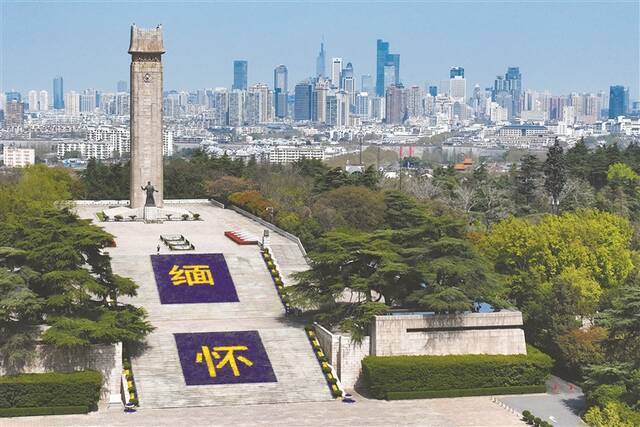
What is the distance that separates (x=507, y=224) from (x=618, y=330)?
463 inches

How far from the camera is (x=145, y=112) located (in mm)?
50031

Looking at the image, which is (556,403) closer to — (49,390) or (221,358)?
(221,358)

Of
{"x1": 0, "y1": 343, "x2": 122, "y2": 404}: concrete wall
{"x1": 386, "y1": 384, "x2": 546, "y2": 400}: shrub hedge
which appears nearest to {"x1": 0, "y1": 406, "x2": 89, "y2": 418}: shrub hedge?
{"x1": 0, "y1": 343, "x2": 122, "y2": 404}: concrete wall

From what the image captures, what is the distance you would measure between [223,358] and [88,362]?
3629 millimetres

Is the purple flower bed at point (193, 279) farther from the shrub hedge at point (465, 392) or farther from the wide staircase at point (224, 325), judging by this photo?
the shrub hedge at point (465, 392)

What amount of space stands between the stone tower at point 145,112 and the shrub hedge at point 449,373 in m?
21.6

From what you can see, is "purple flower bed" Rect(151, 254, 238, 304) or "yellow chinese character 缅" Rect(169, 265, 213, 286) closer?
"purple flower bed" Rect(151, 254, 238, 304)

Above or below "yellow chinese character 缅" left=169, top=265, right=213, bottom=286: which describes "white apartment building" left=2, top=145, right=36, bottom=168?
below

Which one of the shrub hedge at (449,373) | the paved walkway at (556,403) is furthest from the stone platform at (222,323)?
the paved walkway at (556,403)

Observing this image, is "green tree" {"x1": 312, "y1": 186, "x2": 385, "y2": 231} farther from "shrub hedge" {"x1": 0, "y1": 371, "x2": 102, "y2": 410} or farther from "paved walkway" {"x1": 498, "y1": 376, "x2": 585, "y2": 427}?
"shrub hedge" {"x1": 0, "y1": 371, "x2": 102, "y2": 410}

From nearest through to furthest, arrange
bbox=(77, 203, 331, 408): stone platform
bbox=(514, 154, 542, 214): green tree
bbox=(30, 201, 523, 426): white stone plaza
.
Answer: bbox=(30, 201, 523, 426): white stone plaza → bbox=(77, 203, 331, 408): stone platform → bbox=(514, 154, 542, 214): green tree

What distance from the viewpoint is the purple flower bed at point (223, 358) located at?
3075cm

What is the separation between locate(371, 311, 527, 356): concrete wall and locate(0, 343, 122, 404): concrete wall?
674cm

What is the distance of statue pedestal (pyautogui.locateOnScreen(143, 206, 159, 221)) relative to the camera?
4797 cm
